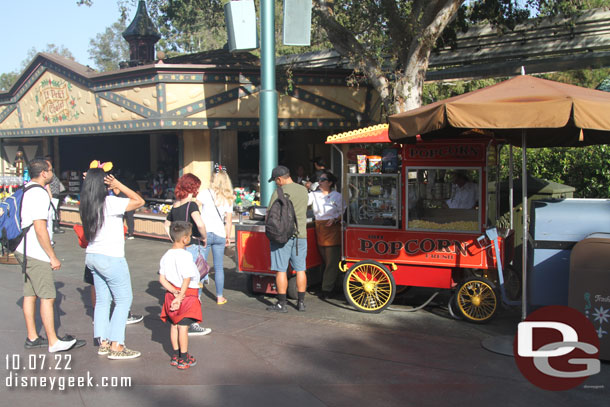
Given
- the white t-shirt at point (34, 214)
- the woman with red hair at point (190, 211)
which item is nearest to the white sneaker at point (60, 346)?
the white t-shirt at point (34, 214)

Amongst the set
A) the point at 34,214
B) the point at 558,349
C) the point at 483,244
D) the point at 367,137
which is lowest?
the point at 558,349

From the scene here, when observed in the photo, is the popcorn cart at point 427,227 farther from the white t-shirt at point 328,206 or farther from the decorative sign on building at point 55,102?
the decorative sign on building at point 55,102

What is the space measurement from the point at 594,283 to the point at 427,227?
6.71ft

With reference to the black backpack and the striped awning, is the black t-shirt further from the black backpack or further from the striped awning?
the striped awning

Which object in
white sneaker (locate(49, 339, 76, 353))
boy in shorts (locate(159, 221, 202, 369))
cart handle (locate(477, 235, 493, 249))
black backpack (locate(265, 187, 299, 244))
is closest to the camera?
boy in shorts (locate(159, 221, 202, 369))

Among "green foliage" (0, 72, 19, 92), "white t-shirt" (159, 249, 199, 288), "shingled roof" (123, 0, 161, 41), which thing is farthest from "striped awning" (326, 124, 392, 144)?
"green foliage" (0, 72, 19, 92)

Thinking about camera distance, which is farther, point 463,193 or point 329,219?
point 329,219

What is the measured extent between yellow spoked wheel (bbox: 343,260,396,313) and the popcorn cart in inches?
0.5

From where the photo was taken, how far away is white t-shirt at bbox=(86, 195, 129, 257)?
5.07m

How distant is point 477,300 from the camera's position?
6.27m

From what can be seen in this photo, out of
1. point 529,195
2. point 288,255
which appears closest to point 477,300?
point 288,255

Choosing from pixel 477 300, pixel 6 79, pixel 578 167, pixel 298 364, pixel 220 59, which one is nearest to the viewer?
pixel 298 364

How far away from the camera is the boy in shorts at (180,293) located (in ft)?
16.0

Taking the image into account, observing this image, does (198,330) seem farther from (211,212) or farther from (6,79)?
(6,79)
